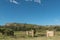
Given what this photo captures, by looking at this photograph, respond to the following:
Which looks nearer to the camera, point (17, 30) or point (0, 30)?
point (0, 30)

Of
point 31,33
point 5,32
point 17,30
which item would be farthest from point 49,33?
point 17,30

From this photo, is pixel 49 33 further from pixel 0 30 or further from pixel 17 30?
pixel 17 30

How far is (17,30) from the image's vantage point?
129 ft

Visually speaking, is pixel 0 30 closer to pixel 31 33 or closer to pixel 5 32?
pixel 5 32

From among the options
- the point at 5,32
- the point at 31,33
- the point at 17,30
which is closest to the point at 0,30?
the point at 5,32

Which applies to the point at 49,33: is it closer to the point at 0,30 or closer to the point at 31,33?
the point at 31,33

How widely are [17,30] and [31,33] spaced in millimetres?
11263

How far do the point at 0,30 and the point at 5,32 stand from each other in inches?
33.3

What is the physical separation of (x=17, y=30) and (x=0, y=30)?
1486 cm

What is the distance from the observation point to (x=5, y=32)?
24.3 metres

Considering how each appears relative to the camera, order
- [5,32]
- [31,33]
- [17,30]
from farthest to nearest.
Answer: [17,30] → [31,33] → [5,32]

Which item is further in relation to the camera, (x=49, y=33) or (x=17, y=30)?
(x=17, y=30)

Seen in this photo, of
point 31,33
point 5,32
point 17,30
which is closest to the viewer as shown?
point 5,32

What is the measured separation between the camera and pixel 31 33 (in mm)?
28500
